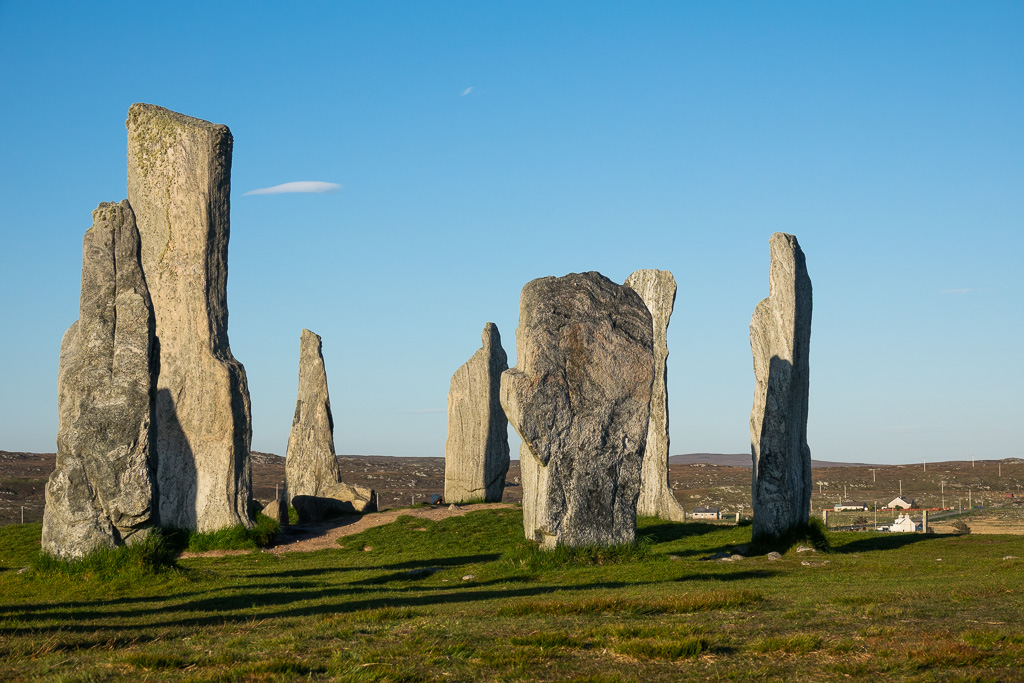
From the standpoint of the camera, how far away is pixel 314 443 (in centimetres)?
2564

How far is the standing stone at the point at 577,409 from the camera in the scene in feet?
46.4

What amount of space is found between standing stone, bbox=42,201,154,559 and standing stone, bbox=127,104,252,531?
17.2 ft

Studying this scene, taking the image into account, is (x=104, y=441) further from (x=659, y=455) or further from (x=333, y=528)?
(x=659, y=455)

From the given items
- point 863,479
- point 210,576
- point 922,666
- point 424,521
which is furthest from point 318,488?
point 863,479

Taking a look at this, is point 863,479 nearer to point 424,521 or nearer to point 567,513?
point 424,521

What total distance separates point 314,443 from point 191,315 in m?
7.26

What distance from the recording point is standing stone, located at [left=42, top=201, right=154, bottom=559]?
13.0 metres

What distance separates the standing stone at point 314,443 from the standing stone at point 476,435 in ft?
8.37

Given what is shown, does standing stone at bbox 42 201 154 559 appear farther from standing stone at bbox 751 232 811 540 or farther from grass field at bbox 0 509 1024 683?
standing stone at bbox 751 232 811 540

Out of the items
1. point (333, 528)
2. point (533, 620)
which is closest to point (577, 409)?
point (533, 620)

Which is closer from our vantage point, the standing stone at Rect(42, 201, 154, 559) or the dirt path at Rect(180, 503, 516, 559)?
the standing stone at Rect(42, 201, 154, 559)

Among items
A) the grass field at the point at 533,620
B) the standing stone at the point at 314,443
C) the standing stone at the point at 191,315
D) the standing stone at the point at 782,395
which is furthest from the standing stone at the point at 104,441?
the standing stone at the point at 314,443

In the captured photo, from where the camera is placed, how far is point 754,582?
1217 cm

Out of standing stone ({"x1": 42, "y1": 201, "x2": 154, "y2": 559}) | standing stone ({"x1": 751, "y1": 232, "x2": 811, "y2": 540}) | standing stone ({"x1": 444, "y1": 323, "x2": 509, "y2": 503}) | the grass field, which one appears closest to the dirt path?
the grass field
